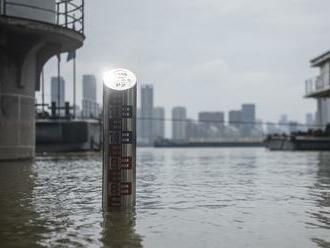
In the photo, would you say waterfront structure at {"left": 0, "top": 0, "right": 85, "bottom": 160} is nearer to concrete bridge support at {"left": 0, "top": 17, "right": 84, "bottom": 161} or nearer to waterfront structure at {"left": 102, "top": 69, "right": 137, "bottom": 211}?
concrete bridge support at {"left": 0, "top": 17, "right": 84, "bottom": 161}

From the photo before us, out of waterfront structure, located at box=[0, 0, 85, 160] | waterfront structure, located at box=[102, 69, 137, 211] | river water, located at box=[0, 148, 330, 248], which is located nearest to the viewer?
river water, located at box=[0, 148, 330, 248]

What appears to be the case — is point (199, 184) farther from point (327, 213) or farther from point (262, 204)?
point (327, 213)

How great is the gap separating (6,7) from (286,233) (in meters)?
18.1

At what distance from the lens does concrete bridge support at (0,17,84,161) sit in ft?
72.3

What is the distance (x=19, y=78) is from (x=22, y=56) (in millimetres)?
897

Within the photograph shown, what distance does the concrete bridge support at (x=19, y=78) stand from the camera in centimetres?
2203

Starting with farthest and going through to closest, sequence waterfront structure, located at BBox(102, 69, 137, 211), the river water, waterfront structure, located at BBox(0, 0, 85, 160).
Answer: waterfront structure, located at BBox(0, 0, 85, 160) → waterfront structure, located at BBox(102, 69, 137, 211) → the river water

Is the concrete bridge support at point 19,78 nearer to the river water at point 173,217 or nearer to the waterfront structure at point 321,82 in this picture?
the river water at point 173,217

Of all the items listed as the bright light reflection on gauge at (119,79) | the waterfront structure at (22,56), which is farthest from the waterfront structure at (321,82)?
the bright light reflection on gauge at (119,79)

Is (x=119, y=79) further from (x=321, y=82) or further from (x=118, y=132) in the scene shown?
(x=321, y=82)

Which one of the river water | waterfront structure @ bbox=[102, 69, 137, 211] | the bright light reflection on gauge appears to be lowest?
the river water

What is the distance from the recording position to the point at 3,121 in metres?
22.1

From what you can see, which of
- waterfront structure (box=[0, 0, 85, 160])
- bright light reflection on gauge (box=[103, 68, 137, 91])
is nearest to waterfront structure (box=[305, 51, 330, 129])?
waterfront structure (box=[0, 0, 85, 160])

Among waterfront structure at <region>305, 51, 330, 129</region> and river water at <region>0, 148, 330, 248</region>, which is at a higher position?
waterfront structure at <region>305, 51, 330, 129</region>
